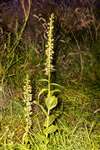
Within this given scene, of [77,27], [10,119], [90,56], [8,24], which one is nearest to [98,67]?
[90,56]

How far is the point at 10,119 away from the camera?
85.1 inches

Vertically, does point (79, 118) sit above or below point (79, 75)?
below

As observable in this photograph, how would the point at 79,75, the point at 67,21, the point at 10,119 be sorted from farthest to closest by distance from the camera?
the point at 67,21 → the point at 79,75 → the point at 10,119

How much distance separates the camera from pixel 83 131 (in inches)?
83.9

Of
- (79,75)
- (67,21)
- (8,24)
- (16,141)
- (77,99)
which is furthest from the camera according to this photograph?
(67,21)

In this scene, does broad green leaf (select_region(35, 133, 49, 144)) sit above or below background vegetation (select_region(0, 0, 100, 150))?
below

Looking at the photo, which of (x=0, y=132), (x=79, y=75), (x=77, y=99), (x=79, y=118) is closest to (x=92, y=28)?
(x=79, y=75)

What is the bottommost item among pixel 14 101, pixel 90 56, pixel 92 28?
pixel 14 101

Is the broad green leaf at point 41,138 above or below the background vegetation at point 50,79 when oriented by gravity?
below

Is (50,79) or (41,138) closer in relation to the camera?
(41,138)

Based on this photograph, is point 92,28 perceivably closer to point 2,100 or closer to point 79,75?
point 79,75

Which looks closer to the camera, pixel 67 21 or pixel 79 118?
pixel 79 118

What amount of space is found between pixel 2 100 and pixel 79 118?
39cm

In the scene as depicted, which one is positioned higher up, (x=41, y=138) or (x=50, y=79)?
(x=50, y=79)
